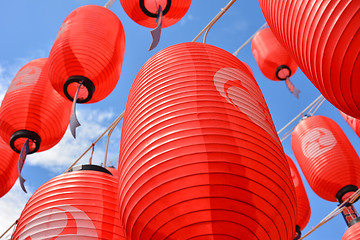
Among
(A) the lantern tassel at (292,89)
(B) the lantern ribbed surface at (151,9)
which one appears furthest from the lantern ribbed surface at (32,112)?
(A) the lantern tassel at (292,89)

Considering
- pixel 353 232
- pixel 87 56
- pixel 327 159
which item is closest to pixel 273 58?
pixel 327 159

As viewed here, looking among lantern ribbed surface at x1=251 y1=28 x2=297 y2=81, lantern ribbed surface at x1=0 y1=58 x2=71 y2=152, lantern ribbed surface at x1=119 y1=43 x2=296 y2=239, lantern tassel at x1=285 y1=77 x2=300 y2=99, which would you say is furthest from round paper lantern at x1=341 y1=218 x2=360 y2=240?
lantern ribbed surface at x1=0 y1=58 x2=71 y2=152

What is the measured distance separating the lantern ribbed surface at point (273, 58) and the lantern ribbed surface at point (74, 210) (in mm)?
1983

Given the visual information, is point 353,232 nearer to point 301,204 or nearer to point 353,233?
point 353,233

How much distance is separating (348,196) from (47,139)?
218 cm

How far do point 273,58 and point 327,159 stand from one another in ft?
3.42

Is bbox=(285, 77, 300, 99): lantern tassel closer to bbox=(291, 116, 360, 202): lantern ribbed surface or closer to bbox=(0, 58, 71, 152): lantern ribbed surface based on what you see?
bbox=(291, 116, 360, 202): lantern ribbed surface

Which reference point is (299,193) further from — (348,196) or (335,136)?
(335,136)

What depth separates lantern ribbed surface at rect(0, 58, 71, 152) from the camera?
74.1 inches

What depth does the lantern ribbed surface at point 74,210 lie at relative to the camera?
106 centimetres

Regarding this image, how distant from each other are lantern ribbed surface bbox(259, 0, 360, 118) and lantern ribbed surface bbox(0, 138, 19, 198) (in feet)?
7.58

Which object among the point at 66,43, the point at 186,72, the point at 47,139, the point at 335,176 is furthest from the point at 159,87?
the point at 335,176

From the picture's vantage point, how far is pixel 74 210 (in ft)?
3.63

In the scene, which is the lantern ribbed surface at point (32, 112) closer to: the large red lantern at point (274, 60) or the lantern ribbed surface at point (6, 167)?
the lantern ribbed surface at point (6, 167)
